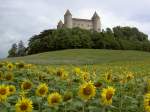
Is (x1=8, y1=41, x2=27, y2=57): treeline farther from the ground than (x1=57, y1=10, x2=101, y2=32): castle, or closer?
closer

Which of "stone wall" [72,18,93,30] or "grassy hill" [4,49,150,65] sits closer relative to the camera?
"grassy hill" [4,49,150,65]

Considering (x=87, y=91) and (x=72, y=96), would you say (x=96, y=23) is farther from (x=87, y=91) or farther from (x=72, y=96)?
(x=87, y=91)

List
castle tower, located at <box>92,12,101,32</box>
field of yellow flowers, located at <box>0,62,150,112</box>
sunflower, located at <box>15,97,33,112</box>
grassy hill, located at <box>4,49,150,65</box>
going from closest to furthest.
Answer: sunflower, located at <box>15,97,33,112</box> < field of yellow flowers, located at <box>0,62,150,112</box> < grassy hill, located at <box>4,49,150,65</box> < castle tower, located at <box>92,12,101,32</box>

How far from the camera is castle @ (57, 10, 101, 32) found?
13365 centimetres

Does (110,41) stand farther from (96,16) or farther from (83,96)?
(83,96)

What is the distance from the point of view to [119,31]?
117m

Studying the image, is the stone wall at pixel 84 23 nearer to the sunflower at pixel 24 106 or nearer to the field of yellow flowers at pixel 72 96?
the field of yellow flowers at pixel 72 96

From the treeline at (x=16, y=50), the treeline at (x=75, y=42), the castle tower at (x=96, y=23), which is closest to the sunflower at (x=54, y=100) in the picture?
the treeline at (x=75, y=42)

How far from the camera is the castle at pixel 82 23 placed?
134 meters

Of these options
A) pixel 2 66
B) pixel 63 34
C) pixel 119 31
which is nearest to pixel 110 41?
pixel 63 34

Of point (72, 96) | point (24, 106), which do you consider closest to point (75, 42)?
point (72, 96)

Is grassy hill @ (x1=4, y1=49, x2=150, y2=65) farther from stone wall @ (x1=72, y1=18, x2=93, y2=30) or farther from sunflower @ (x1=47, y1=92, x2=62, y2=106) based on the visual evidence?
stone wall @ (x1=72, y1=18, x2=93, y2=30)

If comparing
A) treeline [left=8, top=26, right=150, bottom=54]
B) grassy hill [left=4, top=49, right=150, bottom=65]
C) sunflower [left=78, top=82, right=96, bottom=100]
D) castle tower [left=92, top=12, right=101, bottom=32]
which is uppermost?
castle tower [left=92, top=12, right=101, bottom=32]

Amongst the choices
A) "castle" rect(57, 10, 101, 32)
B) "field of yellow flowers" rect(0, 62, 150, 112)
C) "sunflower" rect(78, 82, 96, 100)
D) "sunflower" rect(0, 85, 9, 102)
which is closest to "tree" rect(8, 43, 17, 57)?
"castle" rect(57, 10, 101, 32)
